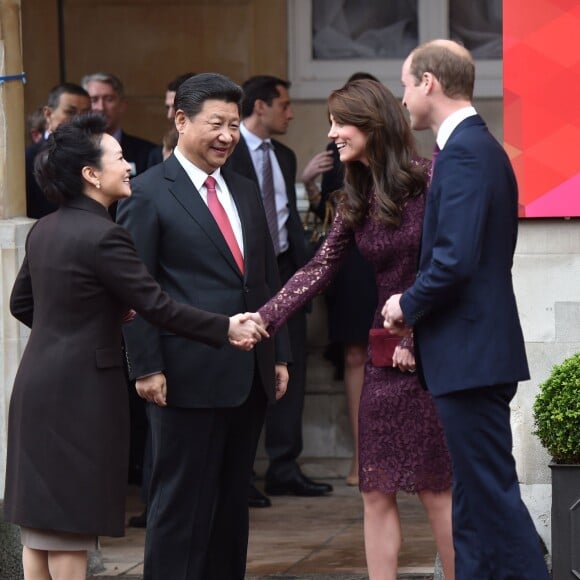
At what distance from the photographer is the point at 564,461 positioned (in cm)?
623

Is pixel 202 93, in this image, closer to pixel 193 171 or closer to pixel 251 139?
pixel 193 171

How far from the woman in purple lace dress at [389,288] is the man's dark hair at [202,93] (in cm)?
37

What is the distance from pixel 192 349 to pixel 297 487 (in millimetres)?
3070

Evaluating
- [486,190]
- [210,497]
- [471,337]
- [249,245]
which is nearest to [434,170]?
[486,190]

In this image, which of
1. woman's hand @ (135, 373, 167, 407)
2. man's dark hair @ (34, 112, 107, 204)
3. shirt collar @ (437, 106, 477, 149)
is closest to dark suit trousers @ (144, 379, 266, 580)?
woman's hand @ (135, 373, 167, 407)

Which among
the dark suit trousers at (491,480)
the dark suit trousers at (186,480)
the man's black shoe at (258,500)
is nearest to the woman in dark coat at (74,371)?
the dark suit trousers at (186,480)

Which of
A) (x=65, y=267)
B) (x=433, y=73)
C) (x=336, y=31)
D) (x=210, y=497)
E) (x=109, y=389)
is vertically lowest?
(x=210, y=497)

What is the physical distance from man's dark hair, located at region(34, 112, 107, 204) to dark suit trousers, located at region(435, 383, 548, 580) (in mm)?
1366

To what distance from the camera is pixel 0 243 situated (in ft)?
23.1

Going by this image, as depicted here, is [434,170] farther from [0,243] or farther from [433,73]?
[0,243]

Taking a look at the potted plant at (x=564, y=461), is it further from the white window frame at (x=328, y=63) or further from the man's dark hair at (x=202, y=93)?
the white window frame at (x=328, y=63)

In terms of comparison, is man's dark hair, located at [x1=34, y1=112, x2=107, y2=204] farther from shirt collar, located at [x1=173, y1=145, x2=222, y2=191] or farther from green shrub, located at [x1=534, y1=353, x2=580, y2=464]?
green shrub, located at [x1=534, y1=353, x2=580, y2=464]

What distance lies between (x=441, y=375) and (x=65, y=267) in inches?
48.9

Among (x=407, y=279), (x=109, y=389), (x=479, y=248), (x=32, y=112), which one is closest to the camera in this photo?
(x=479, y=248)
